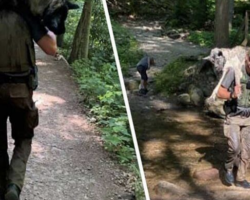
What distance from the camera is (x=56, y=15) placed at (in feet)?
2.93

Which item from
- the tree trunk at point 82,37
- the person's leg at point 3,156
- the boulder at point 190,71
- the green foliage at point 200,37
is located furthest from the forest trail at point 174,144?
the tree trunk at point 82,37

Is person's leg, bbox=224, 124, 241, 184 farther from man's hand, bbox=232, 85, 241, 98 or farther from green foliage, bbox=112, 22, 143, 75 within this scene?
green foliage, bbox=112, 22, 143, 75

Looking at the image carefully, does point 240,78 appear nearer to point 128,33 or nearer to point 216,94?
point 216,94

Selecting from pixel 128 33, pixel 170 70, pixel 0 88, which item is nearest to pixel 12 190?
pixel 0 88

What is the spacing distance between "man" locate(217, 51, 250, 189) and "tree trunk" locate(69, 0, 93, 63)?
155 cm

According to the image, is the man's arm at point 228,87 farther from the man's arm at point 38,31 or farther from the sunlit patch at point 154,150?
the man's arm at point 38,31

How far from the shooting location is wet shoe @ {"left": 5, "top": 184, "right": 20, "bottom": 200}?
1065 millimetres

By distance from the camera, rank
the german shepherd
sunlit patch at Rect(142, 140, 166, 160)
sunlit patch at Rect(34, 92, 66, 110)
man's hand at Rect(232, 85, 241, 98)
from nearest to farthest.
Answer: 1. the german shepherd
2. man's hand at Rect(232, 85, 241, 98)
3. sunlit patch at Rect(142, 140, 166, 160)
4. sunlit patch at Rect(34, 92, 66, 110)

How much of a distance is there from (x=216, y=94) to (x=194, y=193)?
0.94 feet

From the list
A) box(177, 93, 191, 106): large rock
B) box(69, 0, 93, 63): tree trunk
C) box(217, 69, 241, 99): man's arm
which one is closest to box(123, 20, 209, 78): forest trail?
box(177, 93, 191, 106): large rock

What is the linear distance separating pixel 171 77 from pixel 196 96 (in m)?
0.17

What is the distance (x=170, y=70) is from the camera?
1.90 meters

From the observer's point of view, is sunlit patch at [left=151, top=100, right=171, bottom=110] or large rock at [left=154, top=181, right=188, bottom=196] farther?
sunlit patch at [left=151, top=100, right=171, bottom=110]

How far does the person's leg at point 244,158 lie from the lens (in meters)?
1.51
